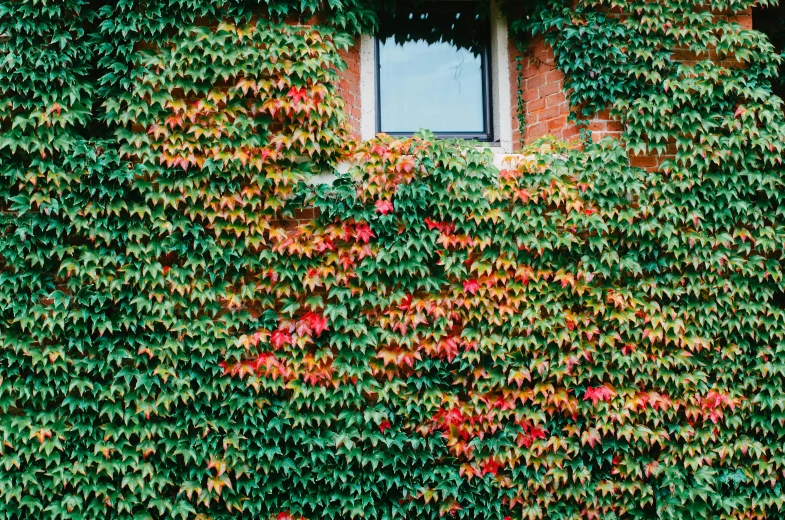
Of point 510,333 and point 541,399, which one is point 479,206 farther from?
point 541,399

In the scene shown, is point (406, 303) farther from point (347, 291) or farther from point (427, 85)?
point (427, 85)

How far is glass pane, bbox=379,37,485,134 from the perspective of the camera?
5.04 m

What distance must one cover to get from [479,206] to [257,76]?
75.1 inches

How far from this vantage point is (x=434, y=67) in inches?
200

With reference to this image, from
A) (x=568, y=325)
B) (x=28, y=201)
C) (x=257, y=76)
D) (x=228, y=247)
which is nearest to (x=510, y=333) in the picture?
(x=568, y=325)

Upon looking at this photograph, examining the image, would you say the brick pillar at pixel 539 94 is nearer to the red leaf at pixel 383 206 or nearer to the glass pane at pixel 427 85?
the glass pane at pixel 427 85

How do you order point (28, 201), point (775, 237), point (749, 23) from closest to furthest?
point (28, 201) < point (775, 237) < point (749, 23)

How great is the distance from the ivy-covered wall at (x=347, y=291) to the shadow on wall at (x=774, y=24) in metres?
Result: 0.93

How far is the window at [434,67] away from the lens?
5.04m

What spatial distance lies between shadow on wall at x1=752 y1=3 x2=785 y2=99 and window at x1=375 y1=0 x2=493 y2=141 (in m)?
2.51

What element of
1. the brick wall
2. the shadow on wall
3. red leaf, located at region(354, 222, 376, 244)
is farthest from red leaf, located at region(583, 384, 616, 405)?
the shadow on wall

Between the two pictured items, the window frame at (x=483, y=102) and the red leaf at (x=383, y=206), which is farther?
the window frame at (x=483, y=102)

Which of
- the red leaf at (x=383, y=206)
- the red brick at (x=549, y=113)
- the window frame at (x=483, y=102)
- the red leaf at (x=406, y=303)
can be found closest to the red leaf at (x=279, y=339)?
the red leaf at (x=406, y=303)

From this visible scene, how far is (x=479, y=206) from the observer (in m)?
4.29
